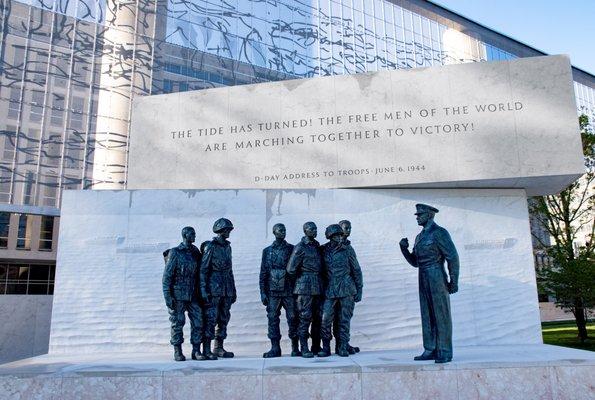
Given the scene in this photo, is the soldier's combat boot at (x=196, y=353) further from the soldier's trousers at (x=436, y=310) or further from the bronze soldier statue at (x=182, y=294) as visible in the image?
the soldier's trousers at (x=436, y=310)

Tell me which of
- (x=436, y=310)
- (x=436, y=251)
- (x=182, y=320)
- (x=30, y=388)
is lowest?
(x=30, y=388)

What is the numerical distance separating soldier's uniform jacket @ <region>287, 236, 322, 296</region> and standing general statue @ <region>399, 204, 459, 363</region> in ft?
4.18

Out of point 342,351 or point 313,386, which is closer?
point 313,386

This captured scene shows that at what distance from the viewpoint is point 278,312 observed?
6.56 metres

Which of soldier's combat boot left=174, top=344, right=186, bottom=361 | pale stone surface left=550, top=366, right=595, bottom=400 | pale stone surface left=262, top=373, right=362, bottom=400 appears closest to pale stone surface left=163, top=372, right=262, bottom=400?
pale stone surface left=262, top=373, right=362, bottom=400

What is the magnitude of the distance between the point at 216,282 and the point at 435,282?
2.85 m

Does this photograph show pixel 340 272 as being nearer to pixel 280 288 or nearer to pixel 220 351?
pixel 280 288

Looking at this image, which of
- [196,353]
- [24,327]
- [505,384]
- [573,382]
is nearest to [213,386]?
[196,353]

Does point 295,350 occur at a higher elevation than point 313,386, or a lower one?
higher

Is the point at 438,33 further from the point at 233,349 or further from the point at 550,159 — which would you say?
the point at 233,349

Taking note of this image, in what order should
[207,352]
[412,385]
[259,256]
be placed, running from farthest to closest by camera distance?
1. [259,256]
2. [207,352]
3. [412,385]

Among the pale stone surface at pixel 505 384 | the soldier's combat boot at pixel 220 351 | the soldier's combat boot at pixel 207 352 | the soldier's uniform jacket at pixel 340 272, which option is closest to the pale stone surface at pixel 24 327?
the soldier's combat boot at pixel 220 351

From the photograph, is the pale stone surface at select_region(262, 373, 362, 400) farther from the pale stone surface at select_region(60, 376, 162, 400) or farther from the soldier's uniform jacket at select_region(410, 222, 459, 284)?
the soldier's uniform jacket at select_region(410, 222, 459, 284)

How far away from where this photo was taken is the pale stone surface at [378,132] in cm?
821
